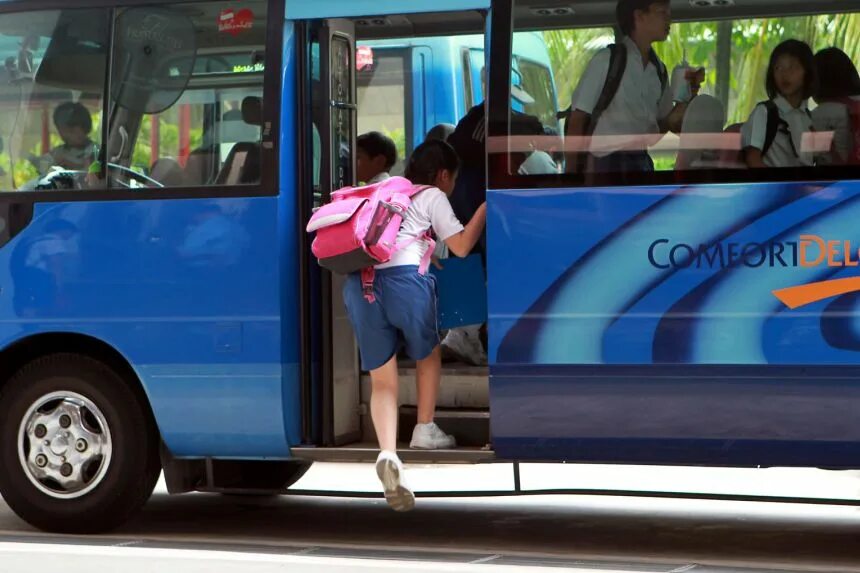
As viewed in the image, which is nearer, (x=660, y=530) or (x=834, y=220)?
(x=834, y=220)

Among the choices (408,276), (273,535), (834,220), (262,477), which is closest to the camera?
(834,220)

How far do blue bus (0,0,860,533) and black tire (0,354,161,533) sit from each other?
0.04 ft

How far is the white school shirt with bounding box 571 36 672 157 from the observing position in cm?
772

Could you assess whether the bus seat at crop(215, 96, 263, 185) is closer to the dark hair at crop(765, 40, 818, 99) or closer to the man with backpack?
the man with backpack

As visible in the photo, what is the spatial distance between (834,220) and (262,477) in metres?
4.13

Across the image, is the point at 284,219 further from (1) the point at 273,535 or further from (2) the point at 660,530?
(2) the point at 660,530

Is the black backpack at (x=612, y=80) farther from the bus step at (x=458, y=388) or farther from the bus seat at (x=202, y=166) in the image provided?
the bus seat at (x=202, y=166)

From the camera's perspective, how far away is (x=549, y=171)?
781cm

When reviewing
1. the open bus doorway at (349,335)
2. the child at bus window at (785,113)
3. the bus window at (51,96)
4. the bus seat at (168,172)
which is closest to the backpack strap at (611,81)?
the child at bus window at (785,113)

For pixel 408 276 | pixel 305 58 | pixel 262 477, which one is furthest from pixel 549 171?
pixel 262 477

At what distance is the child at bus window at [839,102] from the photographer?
7449 mm

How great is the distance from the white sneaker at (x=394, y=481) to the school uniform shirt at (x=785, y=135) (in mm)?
2319

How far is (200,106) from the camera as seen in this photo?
8445 millimetres

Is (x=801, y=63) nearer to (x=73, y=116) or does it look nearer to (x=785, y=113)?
(x=785, y=113)
